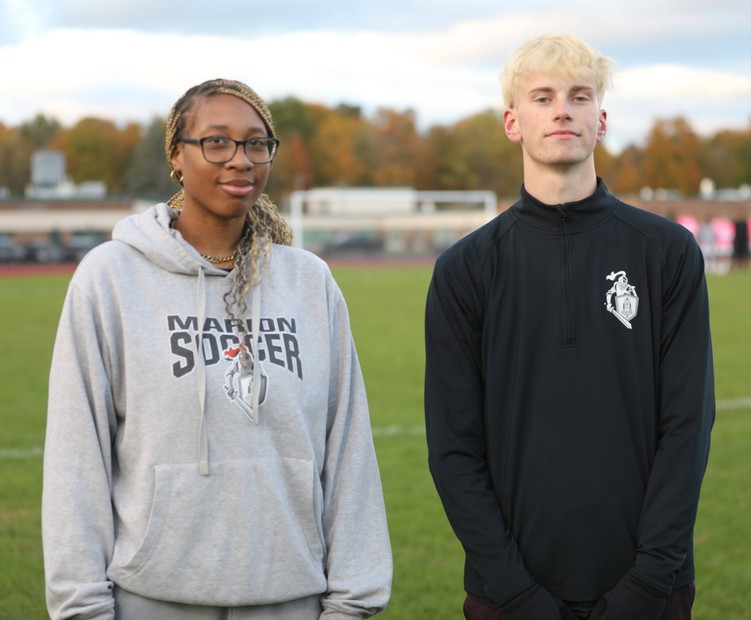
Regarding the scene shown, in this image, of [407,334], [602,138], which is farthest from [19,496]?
[407,334]

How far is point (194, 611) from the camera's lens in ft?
7.72

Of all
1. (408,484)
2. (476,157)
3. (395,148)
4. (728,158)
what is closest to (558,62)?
(408,484)

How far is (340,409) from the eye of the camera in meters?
2.55

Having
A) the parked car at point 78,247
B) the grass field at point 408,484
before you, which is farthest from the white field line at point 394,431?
the parked car at point 78,247

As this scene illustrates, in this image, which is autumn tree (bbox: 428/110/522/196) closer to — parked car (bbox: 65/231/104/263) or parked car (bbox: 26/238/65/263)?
parked car (bbox: 65/231/104/263)

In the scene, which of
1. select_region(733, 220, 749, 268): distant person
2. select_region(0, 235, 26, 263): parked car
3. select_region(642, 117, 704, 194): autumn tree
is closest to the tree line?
select_region(642, 117, 704, 194): autumn tree

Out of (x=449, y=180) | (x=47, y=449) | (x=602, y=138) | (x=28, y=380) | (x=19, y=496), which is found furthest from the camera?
(x=449, y=180)

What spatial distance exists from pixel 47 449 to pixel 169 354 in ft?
1.08

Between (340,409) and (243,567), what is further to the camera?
(340,409)

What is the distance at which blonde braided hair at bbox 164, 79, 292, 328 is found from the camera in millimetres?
2469

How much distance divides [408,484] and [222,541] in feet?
14.6

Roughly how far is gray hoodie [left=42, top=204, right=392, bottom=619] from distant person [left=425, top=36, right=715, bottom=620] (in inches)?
11.7

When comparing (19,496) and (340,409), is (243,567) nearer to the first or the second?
(340,409)

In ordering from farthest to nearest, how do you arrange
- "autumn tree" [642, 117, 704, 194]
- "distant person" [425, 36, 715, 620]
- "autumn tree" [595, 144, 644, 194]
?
"autumn tree" [595, 144, 644, 194], "autumn tree" [642, 117, 704, 194], "distant person" [425, 36, 715, 620]
